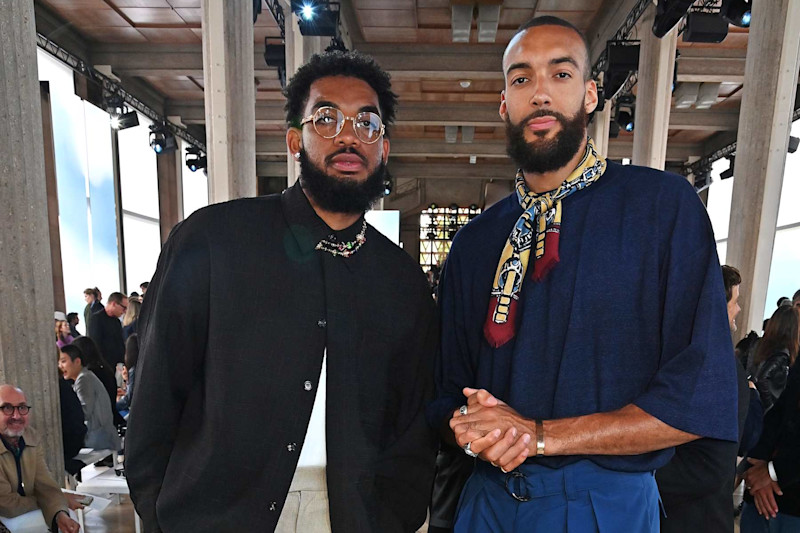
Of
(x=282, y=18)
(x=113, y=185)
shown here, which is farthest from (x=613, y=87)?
(x=113, y=185)

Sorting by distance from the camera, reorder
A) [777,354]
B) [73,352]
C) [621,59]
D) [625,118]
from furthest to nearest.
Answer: [625,118]
[621,59]
[73,352]
[777,354]

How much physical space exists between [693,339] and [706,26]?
24.7 feet

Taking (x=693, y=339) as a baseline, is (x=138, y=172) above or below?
above

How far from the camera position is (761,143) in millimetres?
5910

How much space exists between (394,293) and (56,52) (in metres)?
10.5

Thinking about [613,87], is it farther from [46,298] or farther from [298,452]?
[298,452]

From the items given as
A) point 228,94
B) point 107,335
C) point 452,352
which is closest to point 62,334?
point 107,335

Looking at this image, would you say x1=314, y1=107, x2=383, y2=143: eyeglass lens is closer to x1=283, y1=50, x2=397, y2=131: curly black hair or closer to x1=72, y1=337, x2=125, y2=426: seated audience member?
x1=283, y1=50, x2=397, y2=131: curly black hair

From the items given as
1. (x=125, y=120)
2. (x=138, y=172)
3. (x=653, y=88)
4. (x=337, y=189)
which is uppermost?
(x=653, y=88)

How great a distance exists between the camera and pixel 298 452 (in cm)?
137

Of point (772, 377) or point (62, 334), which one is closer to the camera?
point (772, 377)

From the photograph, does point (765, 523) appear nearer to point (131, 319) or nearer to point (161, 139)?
point (131, 319)

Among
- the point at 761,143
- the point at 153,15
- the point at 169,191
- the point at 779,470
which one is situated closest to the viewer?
the point at 779,470

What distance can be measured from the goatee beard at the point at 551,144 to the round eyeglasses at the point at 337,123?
0.43m
